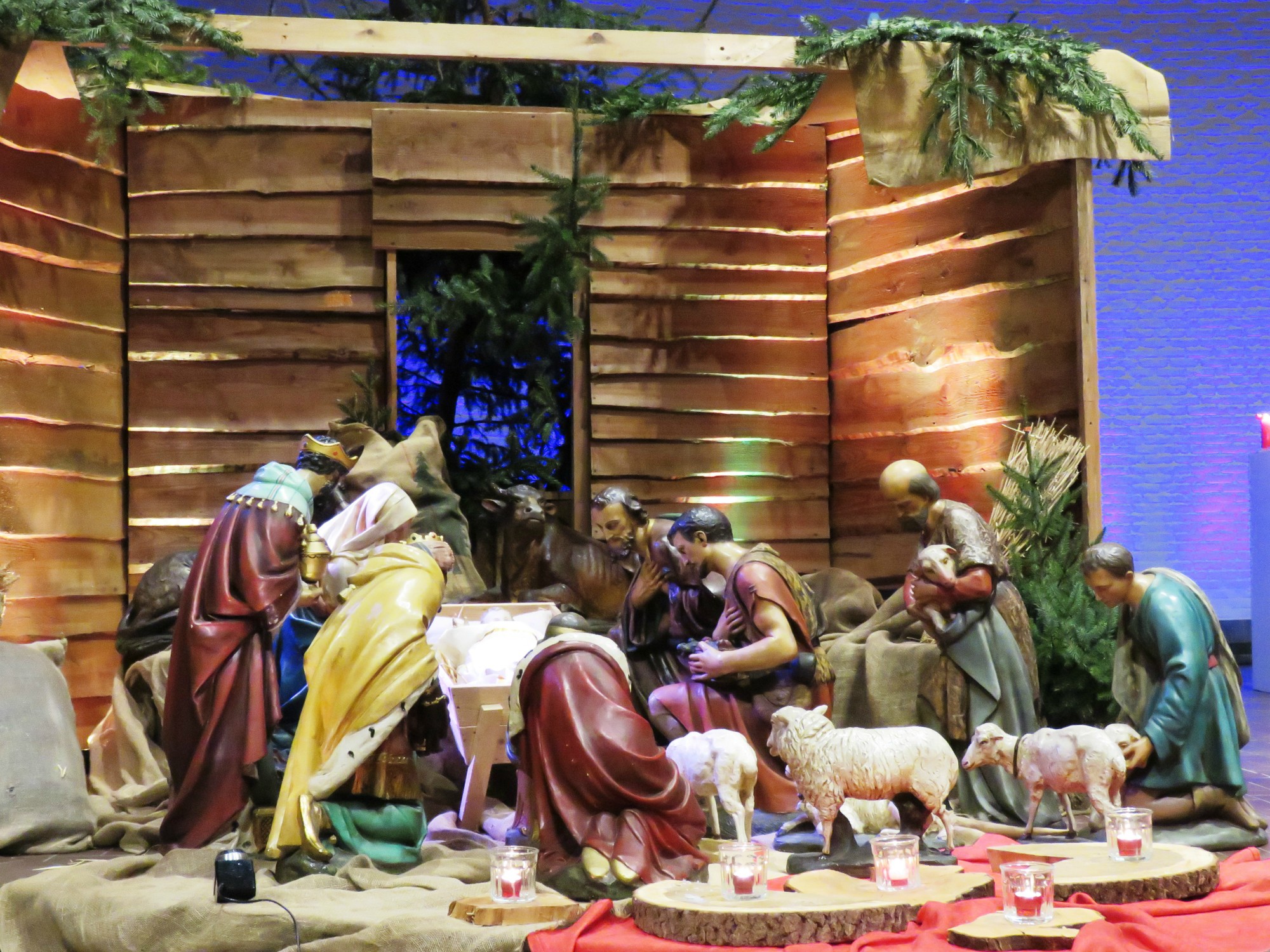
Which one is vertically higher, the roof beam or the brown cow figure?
the roof beam

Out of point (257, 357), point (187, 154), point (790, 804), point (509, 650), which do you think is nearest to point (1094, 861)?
point (790, 804)

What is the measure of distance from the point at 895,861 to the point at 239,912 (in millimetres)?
1986

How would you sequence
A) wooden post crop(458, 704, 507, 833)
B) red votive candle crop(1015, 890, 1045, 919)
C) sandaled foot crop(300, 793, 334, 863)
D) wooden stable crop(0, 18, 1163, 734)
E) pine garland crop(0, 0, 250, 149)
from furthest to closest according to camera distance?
wooden stable crop(0, 18, 1163, 734), pine garland crop(0, 0, 250, 149), wooden post crop(458, 704, 507, 833), sandaled foot crop(300, 793, 334, 863), red votive candle crop(1015, 890, 1045, 919)

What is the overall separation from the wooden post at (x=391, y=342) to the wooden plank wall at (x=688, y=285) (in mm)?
169

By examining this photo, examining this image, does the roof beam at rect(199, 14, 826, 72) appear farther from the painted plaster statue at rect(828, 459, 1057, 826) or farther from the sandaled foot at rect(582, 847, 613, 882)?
the sandaled foot at rect(582, 847, 613, 882)

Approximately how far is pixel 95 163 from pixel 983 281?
17.4ft

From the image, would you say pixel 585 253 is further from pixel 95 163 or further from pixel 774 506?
pixel 95 163

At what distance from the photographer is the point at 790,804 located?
5.93 metres

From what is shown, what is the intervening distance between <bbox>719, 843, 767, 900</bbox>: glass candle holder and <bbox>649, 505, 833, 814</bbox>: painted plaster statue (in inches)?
70.7

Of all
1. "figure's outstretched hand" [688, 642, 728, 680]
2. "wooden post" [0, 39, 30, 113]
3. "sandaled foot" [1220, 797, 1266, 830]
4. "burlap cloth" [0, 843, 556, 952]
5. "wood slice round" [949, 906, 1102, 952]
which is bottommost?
"burlap cloth" [0, 843, 556, 952]

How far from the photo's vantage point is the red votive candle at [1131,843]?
173 inches

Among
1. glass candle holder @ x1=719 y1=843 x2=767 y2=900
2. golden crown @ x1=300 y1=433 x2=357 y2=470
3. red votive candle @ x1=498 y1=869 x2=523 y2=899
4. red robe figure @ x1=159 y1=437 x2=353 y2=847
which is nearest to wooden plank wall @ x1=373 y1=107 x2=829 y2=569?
golden crown @ x1=300 y1=433 x2=357 y2=470

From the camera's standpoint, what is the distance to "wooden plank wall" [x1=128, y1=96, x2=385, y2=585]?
895 centimetres

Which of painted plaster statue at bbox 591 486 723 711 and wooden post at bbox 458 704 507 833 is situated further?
painted plaster statue at bbox 591 486 723 711
